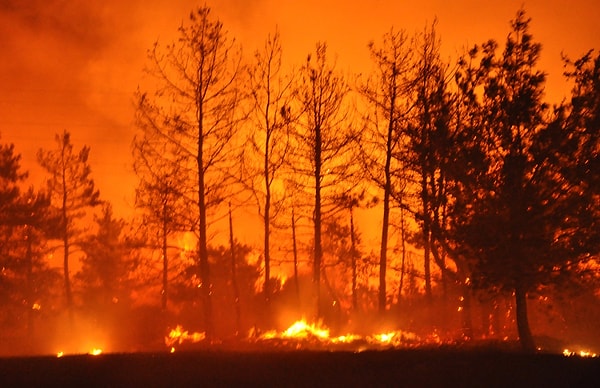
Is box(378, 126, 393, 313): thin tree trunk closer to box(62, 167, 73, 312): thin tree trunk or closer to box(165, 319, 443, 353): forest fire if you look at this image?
box(165, 319, 443, 353): forest fire

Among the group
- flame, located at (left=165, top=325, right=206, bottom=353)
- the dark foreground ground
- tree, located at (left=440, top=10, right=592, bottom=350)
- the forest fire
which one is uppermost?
tree, located at (left=440, top=10, right=592, bottom=350)

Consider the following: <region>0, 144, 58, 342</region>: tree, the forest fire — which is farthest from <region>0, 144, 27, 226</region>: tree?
the forest fire

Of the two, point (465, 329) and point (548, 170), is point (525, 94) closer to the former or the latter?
point (548, 170)

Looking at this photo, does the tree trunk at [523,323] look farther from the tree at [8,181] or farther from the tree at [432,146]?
the tree at [8,181]

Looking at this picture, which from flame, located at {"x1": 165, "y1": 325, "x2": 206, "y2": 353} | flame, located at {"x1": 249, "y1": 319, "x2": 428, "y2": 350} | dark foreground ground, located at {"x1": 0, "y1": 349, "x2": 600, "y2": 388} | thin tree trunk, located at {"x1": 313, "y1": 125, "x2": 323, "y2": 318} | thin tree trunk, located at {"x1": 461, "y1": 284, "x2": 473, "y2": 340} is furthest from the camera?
thin tree trunk, located at {"x1": 313, "y1": 125, "x2": 323, "y2": 318}

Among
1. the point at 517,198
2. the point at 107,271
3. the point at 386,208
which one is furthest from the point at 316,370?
the point at 107,271

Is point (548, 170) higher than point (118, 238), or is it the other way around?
point (118, 238)

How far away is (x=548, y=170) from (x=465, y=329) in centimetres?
976

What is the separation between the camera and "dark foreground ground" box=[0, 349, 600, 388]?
9539mm

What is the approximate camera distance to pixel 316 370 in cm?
991

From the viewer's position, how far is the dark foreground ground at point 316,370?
9.54 meters

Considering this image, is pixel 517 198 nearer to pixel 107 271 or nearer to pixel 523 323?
pixel 523 323

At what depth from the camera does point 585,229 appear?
15938mm

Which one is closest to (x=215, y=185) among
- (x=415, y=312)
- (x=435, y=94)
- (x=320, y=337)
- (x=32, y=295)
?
(x=320, y=337)
